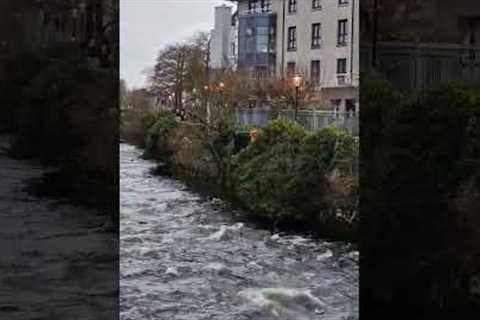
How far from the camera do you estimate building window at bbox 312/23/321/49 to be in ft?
10.5

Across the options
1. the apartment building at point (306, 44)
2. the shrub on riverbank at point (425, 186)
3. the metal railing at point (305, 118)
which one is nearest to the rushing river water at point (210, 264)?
the shrub on riverbank at point (425, 186)

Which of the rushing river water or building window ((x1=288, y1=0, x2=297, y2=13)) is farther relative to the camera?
building window ((x1=288, y1=0, x2=297, y2=13))

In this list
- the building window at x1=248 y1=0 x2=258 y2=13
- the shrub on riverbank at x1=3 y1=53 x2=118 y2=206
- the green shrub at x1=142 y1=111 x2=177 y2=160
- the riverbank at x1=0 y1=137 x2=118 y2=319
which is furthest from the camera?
the building window at x1=248 y1=0 x2=258 y2=13

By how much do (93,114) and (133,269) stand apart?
0.63 metres

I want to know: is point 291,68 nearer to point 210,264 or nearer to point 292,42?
point 292,42

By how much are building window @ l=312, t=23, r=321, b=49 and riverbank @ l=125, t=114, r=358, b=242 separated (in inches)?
14.4

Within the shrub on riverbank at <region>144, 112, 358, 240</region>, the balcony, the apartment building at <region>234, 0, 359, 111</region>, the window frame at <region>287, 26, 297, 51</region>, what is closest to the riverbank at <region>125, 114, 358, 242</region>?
the shrub on riverbank at <region>144, 112, 358, 240</region>

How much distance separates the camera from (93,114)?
288cm

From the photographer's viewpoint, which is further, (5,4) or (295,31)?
(295,31)

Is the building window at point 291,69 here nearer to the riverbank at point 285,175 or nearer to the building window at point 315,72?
the building window at point 315,72

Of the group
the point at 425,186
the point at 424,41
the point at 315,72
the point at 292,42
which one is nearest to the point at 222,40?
the point at 292,42

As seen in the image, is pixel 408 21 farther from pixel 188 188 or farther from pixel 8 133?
pixel 8 133

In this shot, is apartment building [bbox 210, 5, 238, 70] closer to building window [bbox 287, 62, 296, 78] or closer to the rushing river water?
building window [bbox 287, 62, 296, 78]

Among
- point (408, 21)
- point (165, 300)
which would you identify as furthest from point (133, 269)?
point (408, 21)
